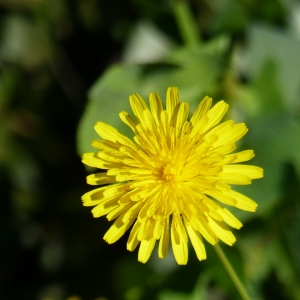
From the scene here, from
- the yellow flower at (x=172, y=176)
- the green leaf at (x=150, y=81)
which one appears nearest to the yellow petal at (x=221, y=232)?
the yellow flower at (x=172, y=176)

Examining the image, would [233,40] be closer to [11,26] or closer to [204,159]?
[204,159]

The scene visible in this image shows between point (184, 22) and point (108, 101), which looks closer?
point (108, 101)

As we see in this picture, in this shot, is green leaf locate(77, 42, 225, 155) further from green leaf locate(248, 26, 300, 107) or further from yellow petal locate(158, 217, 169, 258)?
yellow petal locate(158, 217, 169, 258)

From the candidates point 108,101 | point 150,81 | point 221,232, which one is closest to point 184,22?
point 150,81

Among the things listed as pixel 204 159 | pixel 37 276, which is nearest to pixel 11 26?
pixel 37 276

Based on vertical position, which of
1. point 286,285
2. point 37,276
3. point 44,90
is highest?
point 44,90

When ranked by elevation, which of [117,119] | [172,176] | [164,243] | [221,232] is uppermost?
[117,119]

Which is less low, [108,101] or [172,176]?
[108,101]

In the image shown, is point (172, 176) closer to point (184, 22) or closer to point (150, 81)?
point (150, 81)
